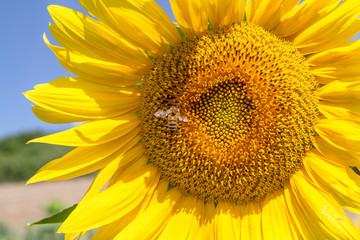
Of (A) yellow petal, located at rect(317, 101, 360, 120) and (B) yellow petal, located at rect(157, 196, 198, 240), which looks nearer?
(A) yellow petal, located at rect(317, 101, 360, 120)

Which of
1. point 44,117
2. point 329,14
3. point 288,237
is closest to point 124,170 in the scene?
point 44,117

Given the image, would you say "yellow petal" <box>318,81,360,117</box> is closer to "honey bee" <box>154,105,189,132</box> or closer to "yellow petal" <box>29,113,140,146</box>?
"honey bee" <box>154,105,189,132</box>

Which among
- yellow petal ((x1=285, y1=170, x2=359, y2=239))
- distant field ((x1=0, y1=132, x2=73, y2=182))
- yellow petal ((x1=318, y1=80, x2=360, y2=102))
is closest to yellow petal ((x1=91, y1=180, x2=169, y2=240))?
yellow petal ((x1=285, y1=170, x2=359, y2=239))

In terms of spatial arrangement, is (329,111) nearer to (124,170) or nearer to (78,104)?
(124,170)

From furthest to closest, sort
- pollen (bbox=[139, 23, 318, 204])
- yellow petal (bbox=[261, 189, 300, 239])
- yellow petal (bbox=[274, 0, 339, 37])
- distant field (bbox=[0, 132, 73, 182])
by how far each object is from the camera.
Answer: distant field (bbox=[0, 132, 73, 182])
yellow petal (bbox=[261, 189, 300, 239])
pollen (bbox=[139, 23, 318, 204])
yellow petal (bbox=[274, 0, 339, 37])

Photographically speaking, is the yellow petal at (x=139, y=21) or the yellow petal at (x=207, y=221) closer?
the yellow petal at (x=139, y=21)

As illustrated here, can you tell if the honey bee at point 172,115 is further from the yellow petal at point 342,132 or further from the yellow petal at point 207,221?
the yellow petal at point 342,132

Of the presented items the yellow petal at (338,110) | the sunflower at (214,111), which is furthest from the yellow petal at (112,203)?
the yellow petal at (338,110)
